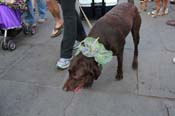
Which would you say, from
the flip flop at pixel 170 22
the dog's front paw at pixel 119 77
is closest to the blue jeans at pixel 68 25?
the dog's front paw at pixel 119 77

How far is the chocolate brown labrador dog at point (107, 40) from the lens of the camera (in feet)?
8.82

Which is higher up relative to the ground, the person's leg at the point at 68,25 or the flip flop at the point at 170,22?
the person's leg at the point at 68,25

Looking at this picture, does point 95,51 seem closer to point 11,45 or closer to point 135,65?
point 135,65

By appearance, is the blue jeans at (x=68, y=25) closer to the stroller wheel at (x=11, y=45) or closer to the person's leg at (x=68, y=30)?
the person's leg at (x=68, y=30)

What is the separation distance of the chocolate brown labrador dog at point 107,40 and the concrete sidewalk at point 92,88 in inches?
9.1

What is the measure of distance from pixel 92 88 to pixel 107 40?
2.53 feet

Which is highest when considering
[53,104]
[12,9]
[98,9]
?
[12,9]

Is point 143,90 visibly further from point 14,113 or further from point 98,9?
point 98,9

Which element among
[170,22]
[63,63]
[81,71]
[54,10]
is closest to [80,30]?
[63,63]

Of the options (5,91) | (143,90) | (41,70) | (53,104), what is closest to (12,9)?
(41,70)

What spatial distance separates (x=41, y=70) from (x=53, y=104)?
3.09 feet

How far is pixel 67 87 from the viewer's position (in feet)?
8.96

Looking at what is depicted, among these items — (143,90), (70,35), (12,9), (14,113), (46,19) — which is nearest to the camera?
(14,113)

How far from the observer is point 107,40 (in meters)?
3.02
